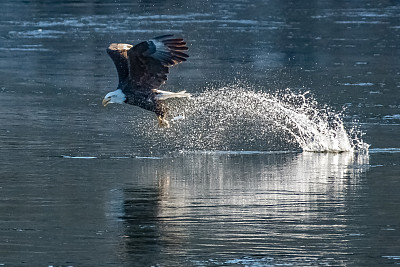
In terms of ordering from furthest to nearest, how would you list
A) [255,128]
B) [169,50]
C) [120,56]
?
[255,128], [120,56], [169,50]

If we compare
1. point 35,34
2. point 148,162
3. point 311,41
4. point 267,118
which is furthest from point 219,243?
point 35,34

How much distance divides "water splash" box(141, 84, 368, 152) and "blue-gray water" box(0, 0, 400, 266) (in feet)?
0.09

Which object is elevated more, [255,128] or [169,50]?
[169,50]

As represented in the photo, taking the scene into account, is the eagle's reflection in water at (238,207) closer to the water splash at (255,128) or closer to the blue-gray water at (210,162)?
the blue-gray water at (210,162)

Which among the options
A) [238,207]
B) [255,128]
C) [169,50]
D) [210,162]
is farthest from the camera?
[255,128]

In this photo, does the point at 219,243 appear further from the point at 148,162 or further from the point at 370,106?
the point at 370,106

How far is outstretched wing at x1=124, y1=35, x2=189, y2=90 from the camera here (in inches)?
470

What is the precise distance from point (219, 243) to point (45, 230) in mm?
1361

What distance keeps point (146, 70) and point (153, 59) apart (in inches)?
7.8

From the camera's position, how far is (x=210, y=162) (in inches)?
458

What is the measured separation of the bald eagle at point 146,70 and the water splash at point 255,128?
0.40 meters

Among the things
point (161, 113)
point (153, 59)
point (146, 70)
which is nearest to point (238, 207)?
point (161, 113)

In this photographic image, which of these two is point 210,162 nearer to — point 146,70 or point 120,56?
point 146,70

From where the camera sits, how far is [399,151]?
1206 centimetres
